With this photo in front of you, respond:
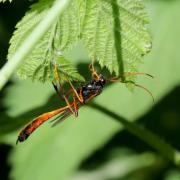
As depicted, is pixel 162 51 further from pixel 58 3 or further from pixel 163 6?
pixel 58 3

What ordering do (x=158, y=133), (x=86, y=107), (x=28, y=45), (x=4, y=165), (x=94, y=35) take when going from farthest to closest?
1. (x=4, y=165)
2. (x=158, y=133)
3. (x=86, y=107)
4. (x=94, y=35)
5. (x=28, y=45)

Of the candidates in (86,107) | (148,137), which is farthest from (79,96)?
(86,107)

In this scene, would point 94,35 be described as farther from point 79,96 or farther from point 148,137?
point 148,137

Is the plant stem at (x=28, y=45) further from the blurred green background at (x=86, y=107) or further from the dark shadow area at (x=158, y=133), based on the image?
the dark shadow area at (x=158, y=133)

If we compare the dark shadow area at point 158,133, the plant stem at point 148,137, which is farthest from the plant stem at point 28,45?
→ the dark shadow area at point 158,133

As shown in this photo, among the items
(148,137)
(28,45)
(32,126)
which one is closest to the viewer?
(28,45)

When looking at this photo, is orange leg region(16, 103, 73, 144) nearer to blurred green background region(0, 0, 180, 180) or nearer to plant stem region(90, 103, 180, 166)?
plant stem region(90, 103, 180, 166)
